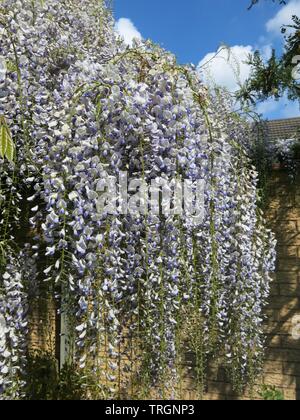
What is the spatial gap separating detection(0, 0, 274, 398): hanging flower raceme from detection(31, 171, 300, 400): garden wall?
91 cm

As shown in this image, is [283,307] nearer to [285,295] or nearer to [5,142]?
[285,295]

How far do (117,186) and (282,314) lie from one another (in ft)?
6.64

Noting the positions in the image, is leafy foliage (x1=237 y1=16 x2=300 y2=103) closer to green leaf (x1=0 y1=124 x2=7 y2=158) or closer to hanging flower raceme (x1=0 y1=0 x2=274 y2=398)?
hanging flower raceme (x1=0 y1=0 x2=274 y2=398)

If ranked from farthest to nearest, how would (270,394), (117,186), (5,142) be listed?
(270,394)
(117,186)
(5,142)

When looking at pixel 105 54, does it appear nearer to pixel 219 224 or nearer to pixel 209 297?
pixel 219 224

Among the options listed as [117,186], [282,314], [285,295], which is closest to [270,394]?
[282,314]

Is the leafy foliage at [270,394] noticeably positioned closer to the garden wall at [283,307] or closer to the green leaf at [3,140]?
the garden wall at [283,307]

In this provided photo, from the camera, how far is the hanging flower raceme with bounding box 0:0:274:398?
6.16ft

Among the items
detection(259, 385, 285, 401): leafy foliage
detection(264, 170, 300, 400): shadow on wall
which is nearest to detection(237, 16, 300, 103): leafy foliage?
detection(264, 170, 300, 400): shadow on wall

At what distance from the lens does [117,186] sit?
193 cm

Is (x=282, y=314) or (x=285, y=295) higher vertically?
(x=285, y=295)

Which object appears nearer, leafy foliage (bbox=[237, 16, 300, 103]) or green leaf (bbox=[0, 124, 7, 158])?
green leaf (bbox=[0, 124, 7, 158])

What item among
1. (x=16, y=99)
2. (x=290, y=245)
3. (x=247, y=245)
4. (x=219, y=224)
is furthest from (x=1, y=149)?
(x=290, y=245)

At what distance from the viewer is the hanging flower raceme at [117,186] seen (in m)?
1.88
